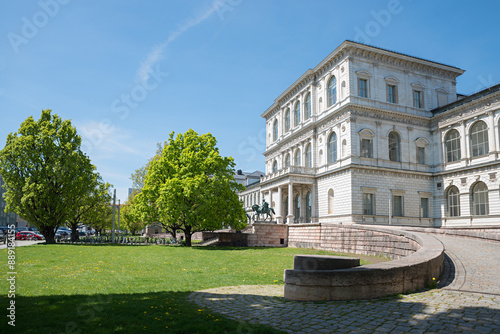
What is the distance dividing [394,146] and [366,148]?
3.98 metres

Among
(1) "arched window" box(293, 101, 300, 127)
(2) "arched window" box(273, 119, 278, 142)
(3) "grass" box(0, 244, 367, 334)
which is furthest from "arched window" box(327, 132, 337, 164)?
(3) "grass" box(0, 244, 367, 334)

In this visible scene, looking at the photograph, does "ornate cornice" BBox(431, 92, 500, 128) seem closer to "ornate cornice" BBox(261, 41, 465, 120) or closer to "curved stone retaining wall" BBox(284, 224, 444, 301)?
"ornate cornice" BBox(261, 41, 465, 120)

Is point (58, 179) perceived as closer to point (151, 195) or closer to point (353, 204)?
point (151, 195)

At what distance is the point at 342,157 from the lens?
43.9 meters

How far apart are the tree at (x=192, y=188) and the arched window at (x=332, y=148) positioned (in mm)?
13389

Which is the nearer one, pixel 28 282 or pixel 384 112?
pixel 28 282

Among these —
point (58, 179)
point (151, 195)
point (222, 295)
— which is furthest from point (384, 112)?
point (222, 295)

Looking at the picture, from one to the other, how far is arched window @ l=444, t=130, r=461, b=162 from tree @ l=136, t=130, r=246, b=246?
78.6 feet

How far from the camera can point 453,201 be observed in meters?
42.3

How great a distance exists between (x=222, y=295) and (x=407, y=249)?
11735 millimetres

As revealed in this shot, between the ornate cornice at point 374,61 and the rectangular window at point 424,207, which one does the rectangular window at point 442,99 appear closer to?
the ornate cornice at point 374,61

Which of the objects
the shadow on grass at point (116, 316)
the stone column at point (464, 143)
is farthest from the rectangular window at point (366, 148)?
the shadow on grass at point (116, 316)

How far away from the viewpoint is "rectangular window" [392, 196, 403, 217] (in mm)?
43281

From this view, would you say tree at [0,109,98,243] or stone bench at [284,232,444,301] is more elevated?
tree at [0,109,98,243]
